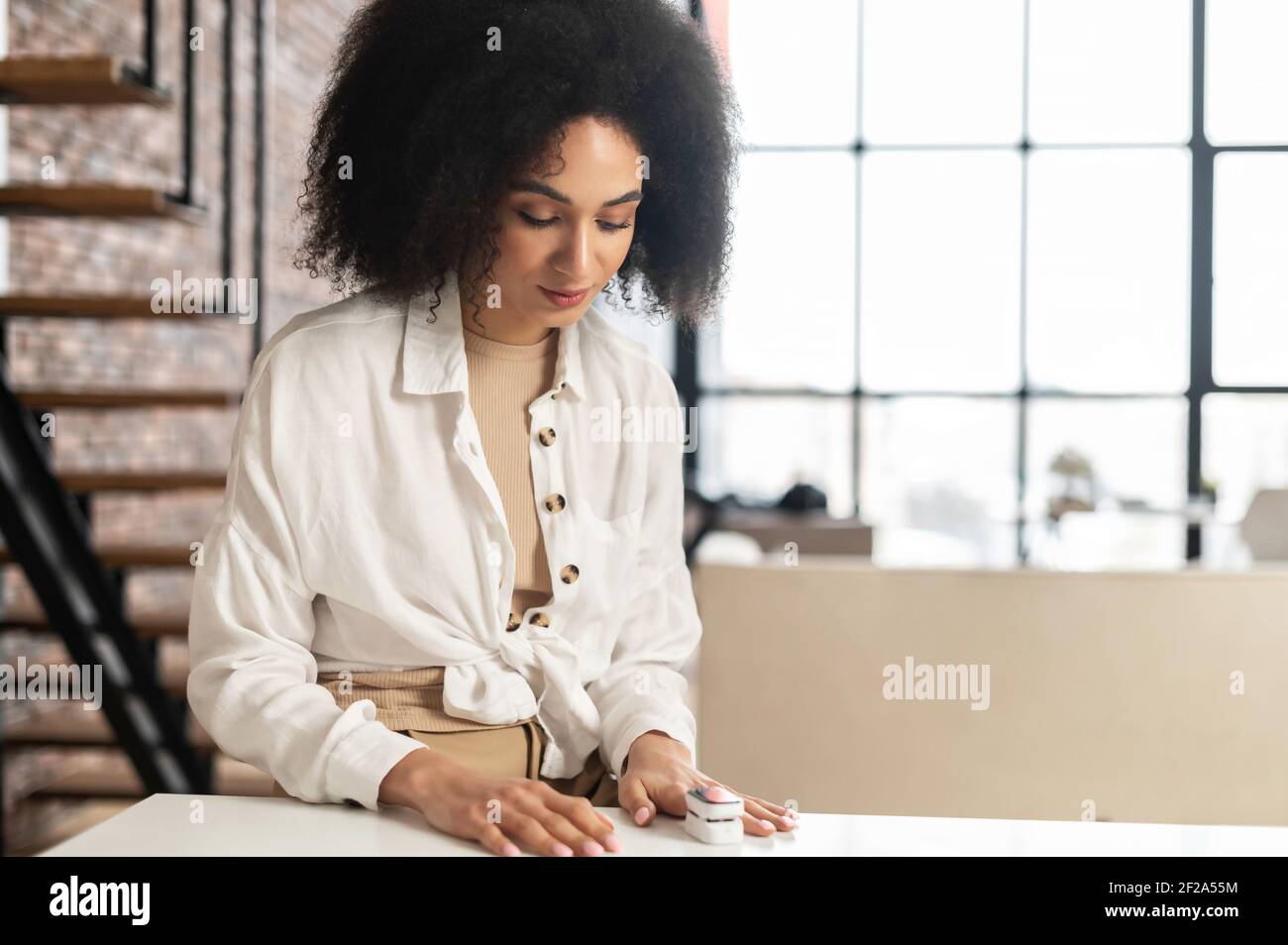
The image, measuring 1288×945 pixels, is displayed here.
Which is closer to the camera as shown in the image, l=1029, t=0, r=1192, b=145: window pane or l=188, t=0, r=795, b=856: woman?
l=188, t=0, r=795, b=856: woman

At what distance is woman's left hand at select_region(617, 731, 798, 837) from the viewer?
1064 mm

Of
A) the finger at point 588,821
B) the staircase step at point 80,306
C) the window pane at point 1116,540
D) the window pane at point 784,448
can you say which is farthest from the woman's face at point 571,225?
the window pane at point 784,448

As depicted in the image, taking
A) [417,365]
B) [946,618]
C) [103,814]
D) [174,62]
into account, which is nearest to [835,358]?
[174,62]

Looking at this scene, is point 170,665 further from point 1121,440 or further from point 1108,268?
point 1108,268

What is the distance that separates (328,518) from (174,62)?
3756 millimetres

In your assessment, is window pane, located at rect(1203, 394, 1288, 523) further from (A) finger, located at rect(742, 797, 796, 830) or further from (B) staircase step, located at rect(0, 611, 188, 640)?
(A) finger, located at rect(742, 797, 796, 830)

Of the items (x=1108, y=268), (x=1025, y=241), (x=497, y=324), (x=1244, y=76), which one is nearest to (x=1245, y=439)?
(x=1108, y=268)

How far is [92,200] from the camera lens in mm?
2723

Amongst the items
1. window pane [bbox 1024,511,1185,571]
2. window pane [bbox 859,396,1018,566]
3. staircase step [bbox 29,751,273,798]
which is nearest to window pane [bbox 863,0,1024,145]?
window pane [bbox 859,396,1018,566]

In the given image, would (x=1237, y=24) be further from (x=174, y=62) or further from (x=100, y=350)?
(x=100, y=350)

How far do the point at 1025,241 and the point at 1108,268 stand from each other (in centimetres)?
53

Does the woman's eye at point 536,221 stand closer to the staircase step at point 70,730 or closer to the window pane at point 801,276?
the staircase step at point 70,730

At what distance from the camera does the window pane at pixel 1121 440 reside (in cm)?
753

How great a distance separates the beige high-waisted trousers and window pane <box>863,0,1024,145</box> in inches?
274
